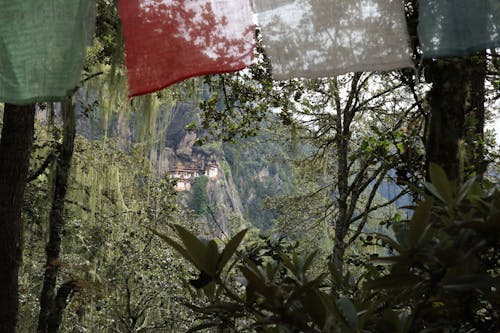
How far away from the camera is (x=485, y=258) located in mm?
840

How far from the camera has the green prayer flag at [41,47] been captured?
1.27 metres

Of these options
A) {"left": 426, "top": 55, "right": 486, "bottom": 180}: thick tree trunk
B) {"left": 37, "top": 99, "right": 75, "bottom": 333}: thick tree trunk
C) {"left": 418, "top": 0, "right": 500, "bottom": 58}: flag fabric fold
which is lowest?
{"left": 37, "top": 99, "right": 75, "bottom": 333}: thick tree trunk

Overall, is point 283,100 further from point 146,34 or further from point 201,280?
point 201,280

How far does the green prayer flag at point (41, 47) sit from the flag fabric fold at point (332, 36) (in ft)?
1.58

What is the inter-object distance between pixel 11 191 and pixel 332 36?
184 centimetres

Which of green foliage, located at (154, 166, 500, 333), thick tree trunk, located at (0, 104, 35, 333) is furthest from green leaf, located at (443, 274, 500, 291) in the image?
Answer: thick tree trunk, located at (0, 104, 35, 333)

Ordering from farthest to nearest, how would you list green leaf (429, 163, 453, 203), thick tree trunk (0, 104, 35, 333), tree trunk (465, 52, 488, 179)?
thick tree trunk (0, 104, 35, 333) < tree trunk (465, 52, 488, 179) < green leaf (429, 163, 453, 203)

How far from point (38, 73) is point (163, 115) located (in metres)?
2.43

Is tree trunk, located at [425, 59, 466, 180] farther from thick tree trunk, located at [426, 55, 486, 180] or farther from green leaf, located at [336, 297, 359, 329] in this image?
green leaf, located at [336, 297, 359, 329]

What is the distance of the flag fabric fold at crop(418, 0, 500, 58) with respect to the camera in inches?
45.3

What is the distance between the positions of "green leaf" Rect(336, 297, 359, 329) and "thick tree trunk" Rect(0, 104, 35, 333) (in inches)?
82.7

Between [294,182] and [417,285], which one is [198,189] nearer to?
[294,182]

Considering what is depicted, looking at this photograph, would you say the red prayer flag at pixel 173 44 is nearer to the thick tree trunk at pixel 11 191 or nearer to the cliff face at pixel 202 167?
the thick tree trunk at pixel 11 191

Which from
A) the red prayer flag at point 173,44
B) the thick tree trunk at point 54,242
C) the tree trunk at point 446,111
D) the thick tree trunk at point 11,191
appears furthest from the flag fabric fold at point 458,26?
the thick tree trunk at point 54,242
